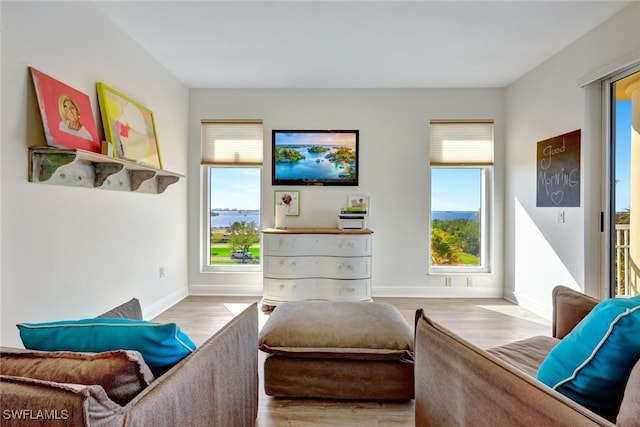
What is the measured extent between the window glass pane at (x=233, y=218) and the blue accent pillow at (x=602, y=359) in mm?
3564

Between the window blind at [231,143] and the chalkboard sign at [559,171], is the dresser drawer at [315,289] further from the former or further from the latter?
the chalkboard sign at [559,171]

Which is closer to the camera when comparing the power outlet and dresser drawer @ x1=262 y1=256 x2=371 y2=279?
the power outlet

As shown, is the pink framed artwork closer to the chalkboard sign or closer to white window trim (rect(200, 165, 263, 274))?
white window trim (rect(200, 165, 263, 274))

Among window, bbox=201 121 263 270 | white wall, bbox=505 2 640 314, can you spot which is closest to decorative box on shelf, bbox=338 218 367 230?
window, bbox=201 121 263 270

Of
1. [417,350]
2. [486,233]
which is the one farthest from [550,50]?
[417,350]

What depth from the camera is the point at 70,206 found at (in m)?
2.17

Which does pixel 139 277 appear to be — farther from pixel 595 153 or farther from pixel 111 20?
pixel 595 153

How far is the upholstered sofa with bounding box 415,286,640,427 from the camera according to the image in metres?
0.71

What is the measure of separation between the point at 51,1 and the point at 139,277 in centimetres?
215

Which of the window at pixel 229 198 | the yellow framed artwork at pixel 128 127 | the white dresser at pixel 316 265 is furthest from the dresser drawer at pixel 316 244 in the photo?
the yellow framed artwork at pixel 128 127

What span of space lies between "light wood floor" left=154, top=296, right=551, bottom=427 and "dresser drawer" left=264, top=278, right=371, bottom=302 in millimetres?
285

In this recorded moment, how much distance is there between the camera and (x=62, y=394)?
2.10 ft

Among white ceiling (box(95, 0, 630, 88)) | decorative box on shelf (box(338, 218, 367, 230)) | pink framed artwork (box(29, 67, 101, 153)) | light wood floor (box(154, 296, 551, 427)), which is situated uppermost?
white ceiling (box(95, 0, 630, 88))

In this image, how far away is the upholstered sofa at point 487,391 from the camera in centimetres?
71
